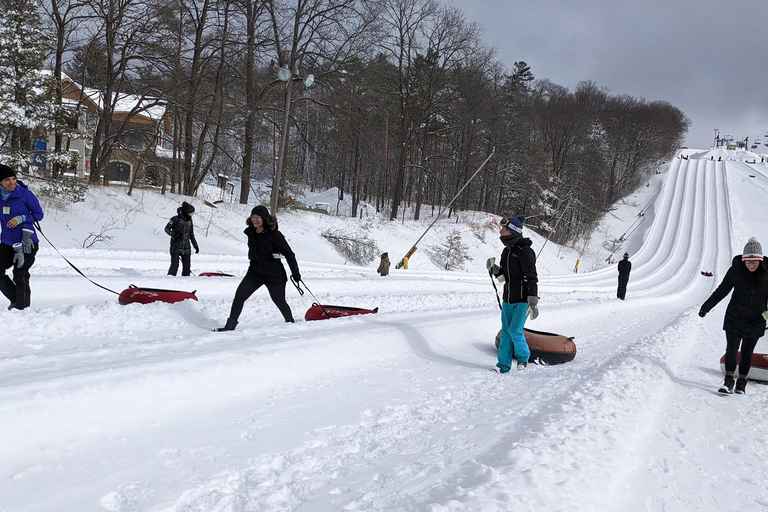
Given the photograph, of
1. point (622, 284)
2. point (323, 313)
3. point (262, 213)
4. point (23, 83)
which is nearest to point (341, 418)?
point (262, 213)

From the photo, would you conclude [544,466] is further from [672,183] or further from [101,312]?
[672,183]

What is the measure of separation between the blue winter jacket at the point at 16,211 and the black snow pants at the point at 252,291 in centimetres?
263

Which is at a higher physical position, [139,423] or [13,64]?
[13,64]

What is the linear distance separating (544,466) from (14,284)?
6918 millimetres

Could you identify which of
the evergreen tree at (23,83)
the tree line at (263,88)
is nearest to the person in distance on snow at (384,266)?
the tree line at (263,88)

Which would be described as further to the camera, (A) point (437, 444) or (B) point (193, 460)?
(A) point (437, 444)

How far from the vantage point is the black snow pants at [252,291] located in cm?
685

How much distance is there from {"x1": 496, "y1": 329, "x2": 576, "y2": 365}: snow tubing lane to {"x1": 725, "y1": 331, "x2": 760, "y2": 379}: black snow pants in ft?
6.29

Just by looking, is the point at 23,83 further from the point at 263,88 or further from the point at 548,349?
the point at 548,349

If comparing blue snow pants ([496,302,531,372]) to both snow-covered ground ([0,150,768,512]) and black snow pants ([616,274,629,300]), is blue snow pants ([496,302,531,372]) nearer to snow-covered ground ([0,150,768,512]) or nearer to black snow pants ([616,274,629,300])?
snow-covered ground ([0,150,768,512])

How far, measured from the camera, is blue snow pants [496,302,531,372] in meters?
6.45

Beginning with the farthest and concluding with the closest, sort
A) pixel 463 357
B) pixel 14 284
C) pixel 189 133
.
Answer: pixel 189 133 → pixel 463 357 → pixel 14 284

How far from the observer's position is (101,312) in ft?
22.5

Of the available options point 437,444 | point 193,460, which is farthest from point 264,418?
point 437,444
